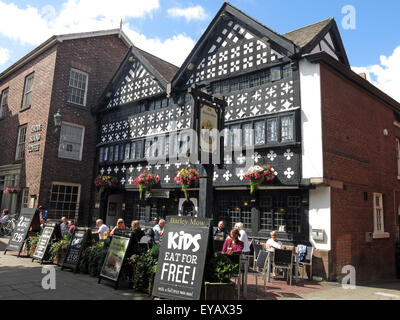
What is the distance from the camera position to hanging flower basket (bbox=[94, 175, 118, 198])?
55.4 feet

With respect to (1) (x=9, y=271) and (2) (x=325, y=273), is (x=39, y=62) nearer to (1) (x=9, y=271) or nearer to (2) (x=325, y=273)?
(1) (x=9, y=271)

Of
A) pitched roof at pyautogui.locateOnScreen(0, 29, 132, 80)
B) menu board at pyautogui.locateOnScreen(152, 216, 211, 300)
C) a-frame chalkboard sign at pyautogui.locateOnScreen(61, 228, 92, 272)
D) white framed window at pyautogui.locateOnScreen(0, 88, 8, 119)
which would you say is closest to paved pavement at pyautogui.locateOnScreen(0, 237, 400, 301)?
a-frame chalkboard sign at pyautogui.locateOnScreen(61, 228, 92, 272)

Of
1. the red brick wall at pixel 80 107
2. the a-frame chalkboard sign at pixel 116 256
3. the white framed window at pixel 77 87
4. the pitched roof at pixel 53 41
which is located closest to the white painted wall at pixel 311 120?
the a-frame chalkboard sign at pixel 116 256

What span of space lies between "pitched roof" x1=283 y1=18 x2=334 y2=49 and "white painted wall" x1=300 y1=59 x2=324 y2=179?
79 centimetres

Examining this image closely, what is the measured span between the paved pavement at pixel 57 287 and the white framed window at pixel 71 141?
9904mm

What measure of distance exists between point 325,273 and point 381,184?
241 inches

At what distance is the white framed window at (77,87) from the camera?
61.7 feet

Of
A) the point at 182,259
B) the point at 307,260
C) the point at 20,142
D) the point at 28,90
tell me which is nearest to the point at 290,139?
the point at 307,260

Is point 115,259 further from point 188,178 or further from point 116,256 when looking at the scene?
point 188,178

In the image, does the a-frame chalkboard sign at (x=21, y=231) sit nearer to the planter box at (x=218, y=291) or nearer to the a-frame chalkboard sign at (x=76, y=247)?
the a-frame chalkboard sign at (x=76, y=247)

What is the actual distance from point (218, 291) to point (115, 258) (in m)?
2.78

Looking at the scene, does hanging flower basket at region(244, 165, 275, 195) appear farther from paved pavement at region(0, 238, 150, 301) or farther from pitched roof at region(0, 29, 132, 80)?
pitched roof at region(0, 29, 132, 80)

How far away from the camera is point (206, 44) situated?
14.4 meters
